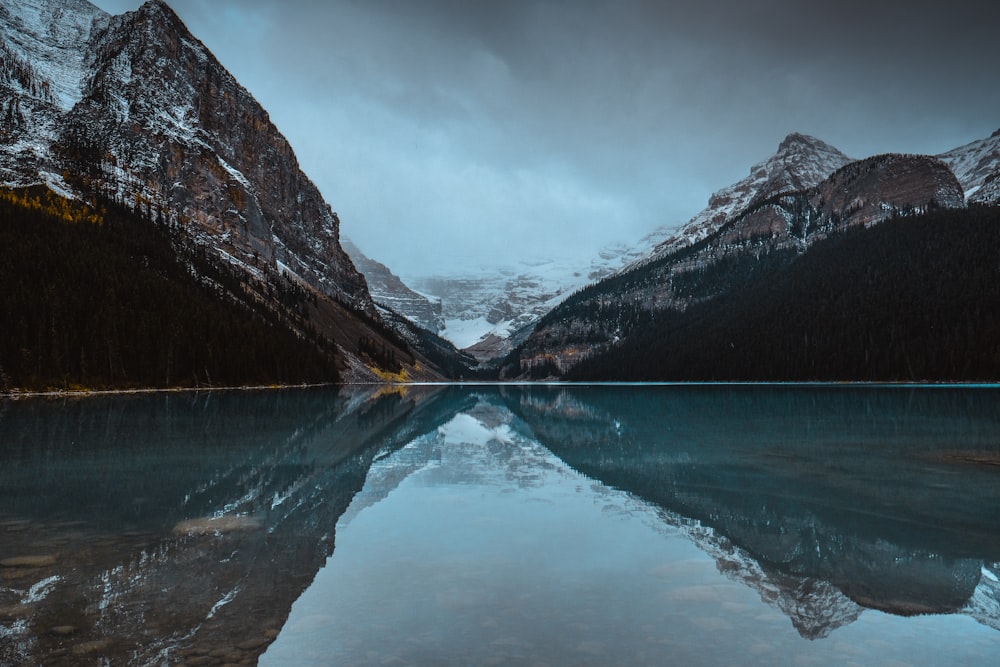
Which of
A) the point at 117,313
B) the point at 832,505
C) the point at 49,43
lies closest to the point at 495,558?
the point at 832,505

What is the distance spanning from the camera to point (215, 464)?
20672mm

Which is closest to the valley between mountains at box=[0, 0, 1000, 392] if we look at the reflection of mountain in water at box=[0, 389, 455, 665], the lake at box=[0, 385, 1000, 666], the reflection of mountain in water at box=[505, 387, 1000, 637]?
the reflection of mountain in water at box=[0, 389, 455, 665]

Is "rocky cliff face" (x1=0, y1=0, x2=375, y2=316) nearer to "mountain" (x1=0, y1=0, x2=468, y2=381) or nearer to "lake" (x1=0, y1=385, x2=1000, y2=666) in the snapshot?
"mountain" (x1=0, y1=0, x2=468, y2=381)

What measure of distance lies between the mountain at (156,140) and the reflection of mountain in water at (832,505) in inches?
4239

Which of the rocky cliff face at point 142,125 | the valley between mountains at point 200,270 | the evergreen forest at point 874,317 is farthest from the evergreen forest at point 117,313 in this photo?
the evergreen forest at point 874,317

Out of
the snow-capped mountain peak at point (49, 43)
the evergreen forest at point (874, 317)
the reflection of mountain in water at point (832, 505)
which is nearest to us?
the reflection of mountain in water at point (832, 505)

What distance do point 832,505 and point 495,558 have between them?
9.22m

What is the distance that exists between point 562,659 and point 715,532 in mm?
7190

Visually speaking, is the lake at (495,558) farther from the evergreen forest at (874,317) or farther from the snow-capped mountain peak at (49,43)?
the snow-capped mountain peak at (49,43)

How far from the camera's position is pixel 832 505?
1498cm

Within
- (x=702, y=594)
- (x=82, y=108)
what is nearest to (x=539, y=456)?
(x=702, y=594)

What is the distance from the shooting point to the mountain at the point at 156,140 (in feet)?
421

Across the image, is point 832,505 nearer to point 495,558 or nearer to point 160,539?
point 495,558

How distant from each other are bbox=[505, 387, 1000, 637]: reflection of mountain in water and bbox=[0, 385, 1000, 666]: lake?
8cm
